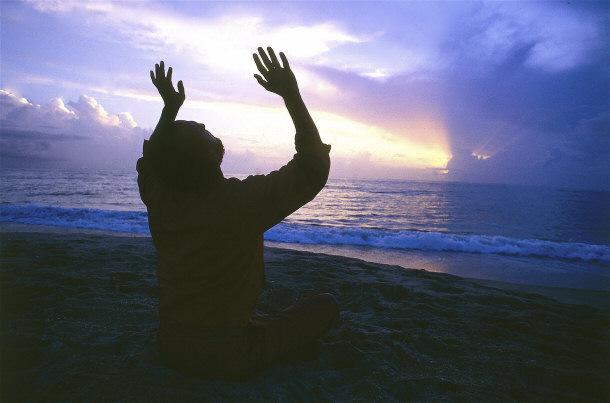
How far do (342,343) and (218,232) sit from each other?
5.78ft

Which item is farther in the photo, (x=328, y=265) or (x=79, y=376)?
(x=328, y=265)

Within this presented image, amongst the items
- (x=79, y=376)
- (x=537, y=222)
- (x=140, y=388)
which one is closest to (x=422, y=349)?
(x=140, y=388)

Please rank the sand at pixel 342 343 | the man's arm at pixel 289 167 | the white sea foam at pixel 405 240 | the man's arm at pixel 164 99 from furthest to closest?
the white sea foam at pixel 405 240
the sand at pixel 342 343
the man's arm at pixel 164 99
the man's arm at pixel 289 167

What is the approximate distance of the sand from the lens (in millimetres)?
2178

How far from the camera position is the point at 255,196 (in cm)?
159

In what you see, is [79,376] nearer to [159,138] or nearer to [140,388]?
[140,388]

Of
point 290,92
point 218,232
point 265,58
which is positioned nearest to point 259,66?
point 265,58

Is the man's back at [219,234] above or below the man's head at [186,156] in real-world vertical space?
below

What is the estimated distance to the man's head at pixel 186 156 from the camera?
158 centimetres

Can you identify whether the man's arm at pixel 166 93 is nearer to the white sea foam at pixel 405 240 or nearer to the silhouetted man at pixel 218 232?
the silhouetted man at pixel 218 232

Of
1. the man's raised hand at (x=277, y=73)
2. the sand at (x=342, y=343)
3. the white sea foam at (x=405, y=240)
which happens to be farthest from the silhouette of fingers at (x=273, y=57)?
the white sea foam at (x=405, y=240)

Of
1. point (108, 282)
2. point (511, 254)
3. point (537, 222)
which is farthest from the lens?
point (537, 222)

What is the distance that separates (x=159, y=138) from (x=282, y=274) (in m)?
3.95

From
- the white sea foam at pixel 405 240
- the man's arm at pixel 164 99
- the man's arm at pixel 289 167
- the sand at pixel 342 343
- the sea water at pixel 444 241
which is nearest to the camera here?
the man's arm at pixel 289 167
